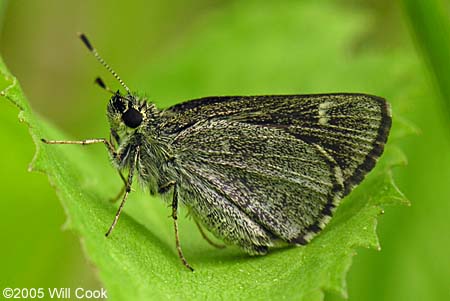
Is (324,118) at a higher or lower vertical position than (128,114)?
lower

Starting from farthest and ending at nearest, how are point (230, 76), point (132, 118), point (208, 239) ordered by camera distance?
point (230, 76) → point (208, 239) → point (132, 118)

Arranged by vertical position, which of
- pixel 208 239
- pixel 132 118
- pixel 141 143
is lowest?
pixel 208 239

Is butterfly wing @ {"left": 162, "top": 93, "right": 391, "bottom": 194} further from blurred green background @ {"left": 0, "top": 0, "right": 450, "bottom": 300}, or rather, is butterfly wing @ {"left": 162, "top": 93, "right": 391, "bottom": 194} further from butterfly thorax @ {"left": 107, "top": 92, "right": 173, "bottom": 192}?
blurred green background @ {"left": 0, "top": 0, "right": 450, "bottom": 300}

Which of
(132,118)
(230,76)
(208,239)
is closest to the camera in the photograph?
(132,118)

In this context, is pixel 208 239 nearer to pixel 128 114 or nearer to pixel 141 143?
pixel 141 143

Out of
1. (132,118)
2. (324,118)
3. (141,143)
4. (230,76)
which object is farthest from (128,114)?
(230,76)

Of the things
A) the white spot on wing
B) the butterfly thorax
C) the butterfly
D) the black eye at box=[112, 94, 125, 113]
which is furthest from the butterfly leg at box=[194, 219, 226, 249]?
the white spot on wing

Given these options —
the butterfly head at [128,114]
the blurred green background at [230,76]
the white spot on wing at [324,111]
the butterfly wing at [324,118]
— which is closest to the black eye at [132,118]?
the butterfly head at [128,114]

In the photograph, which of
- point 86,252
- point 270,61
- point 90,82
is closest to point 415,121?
point 270,61

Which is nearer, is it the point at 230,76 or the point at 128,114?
the point at 128,114
